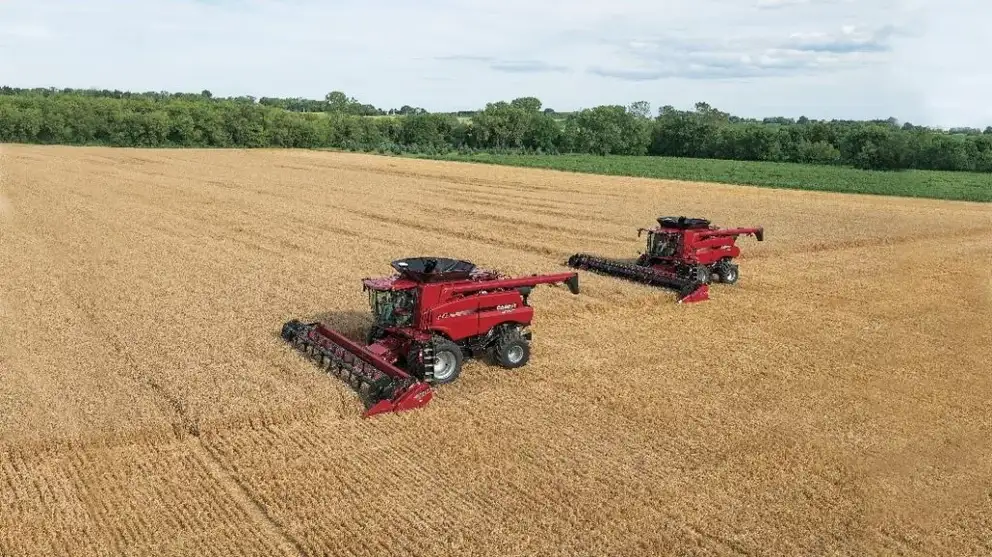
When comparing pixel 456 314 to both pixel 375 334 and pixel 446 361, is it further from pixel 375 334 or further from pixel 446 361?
pixel 375 334

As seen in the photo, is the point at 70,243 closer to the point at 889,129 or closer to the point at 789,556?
the point at 789,556

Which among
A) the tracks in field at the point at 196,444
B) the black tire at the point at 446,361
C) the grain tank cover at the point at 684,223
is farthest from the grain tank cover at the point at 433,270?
the grain tank cover at the point at 684,223

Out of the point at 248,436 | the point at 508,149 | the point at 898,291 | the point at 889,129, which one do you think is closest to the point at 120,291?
the point at 248,436

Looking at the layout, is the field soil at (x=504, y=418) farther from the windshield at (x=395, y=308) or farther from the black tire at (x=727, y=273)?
the windshield at (x=395, y=308)

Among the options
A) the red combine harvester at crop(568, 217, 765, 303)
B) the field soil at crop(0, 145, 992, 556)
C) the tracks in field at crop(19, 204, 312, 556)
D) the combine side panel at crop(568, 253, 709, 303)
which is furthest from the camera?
the red combine harvester at crop(568, 217, 765, 303)

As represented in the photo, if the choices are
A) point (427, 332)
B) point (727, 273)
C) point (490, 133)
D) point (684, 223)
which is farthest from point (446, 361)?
point (490, 133)

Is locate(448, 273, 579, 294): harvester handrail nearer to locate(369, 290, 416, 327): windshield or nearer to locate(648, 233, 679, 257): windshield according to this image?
locate(369, 290, 416, 327): windshield

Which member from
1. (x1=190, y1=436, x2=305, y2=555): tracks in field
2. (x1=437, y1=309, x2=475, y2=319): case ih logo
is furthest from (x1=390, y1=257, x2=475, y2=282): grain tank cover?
(x1=190, y1=436, x2=305, y2=555): tracks in field
